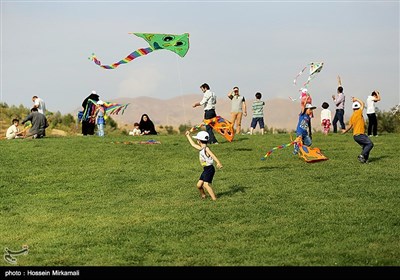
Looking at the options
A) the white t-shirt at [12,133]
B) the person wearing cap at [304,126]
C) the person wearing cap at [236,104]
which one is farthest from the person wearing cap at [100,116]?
the person wearing cap at [304,126]

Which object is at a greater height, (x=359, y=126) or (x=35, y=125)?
(x=359, y=126)

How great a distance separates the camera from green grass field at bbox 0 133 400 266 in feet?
54.1

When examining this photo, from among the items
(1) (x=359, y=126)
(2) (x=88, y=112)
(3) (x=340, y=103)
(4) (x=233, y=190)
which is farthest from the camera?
(2) (x=88, y=112)

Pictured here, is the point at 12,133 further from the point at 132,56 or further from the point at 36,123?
the point at 132,56

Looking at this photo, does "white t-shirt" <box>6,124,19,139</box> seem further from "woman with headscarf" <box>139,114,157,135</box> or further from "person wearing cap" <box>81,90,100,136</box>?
"woman with headscarf" <box>139,114,157,135</box>

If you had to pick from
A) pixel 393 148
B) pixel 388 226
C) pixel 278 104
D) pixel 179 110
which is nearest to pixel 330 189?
pixel 388 226

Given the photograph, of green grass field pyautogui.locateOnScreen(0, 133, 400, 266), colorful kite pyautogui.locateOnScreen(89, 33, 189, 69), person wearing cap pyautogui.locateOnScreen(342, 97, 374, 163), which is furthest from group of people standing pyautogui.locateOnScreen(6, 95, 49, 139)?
person wearing cap pyautogui.locateOnScreen(342, 97, 374, 163)

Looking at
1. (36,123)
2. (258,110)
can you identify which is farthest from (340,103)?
(36,123)

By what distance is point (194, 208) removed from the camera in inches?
816

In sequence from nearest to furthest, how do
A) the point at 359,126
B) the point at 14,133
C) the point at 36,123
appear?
the point at 359,126, the point at 36,123, the point at 14,133
